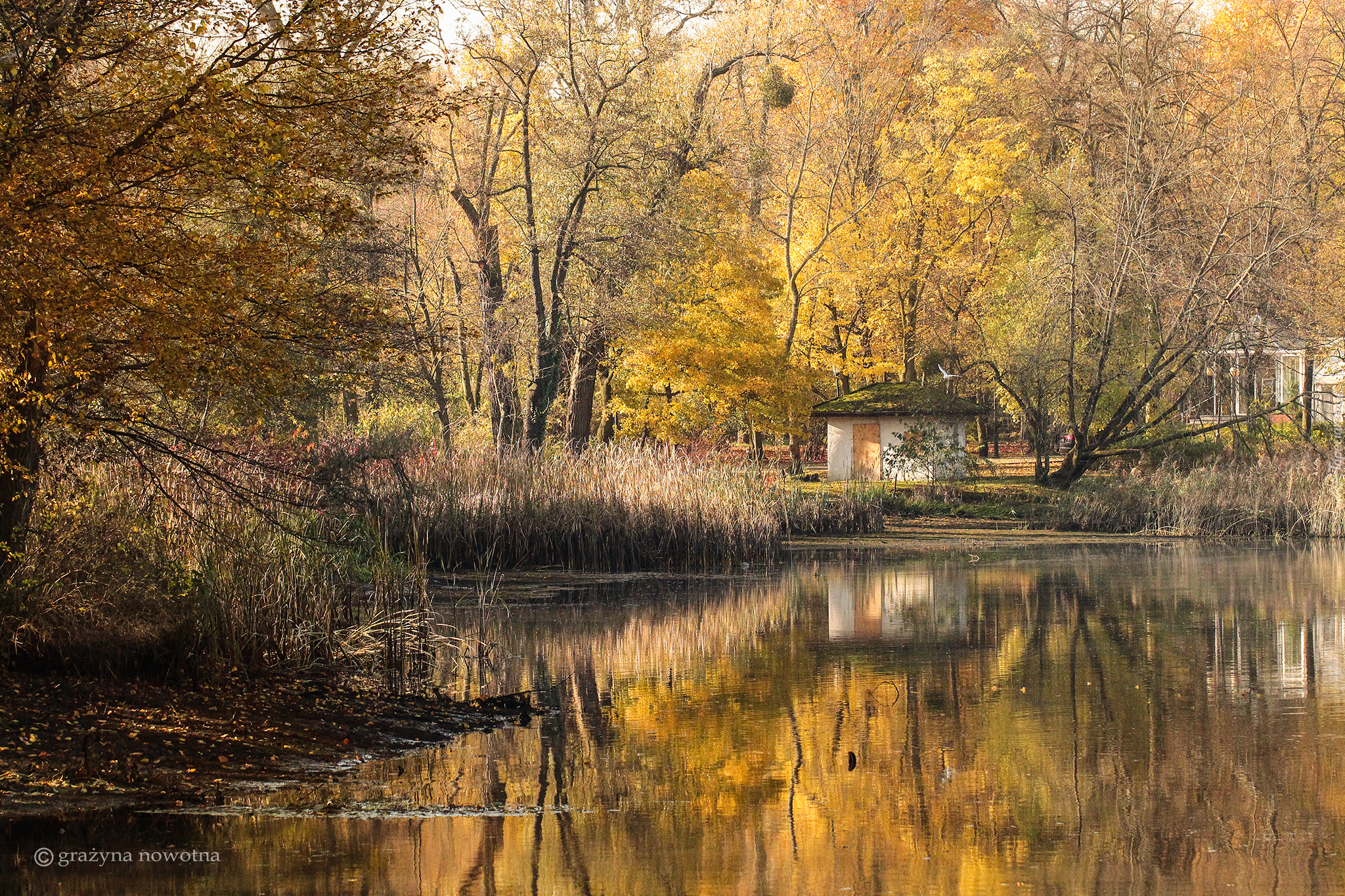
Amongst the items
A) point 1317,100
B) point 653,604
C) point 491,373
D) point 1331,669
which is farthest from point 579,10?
point 1331,669

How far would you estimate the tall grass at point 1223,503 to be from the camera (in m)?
27.8

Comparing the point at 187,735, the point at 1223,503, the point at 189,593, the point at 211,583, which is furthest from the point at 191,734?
the point at 1223,503

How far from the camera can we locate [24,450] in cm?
973

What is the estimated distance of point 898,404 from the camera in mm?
37594

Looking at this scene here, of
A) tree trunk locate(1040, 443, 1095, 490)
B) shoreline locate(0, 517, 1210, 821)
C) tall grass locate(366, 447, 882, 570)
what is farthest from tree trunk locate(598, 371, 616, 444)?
shoreline locate(0, 517, 1210, 821)

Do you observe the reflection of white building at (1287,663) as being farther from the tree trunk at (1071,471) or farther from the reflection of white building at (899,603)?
the tree trunk at (1071,471)

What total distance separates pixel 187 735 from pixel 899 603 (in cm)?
1132

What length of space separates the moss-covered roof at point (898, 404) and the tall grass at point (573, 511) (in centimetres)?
1375

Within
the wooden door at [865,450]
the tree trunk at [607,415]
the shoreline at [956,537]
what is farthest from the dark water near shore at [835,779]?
the wooden door at [865,450]

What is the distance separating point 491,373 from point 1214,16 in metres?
27.9

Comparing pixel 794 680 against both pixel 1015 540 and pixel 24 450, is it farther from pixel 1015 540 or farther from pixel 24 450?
pixel 1015 540

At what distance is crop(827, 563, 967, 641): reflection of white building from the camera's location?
16078mm

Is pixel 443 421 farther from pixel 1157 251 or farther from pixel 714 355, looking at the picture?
pixel 1157 251

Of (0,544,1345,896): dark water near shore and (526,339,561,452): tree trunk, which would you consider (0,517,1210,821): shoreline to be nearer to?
(0,544,1345,896): dark water near shore
